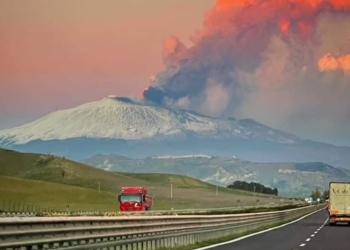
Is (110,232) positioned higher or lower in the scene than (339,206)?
lower

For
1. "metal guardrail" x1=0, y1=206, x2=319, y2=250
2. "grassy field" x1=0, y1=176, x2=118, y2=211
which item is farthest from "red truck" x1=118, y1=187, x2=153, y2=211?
"grassy field" x1=0, y1=176, x2=118, y2=211

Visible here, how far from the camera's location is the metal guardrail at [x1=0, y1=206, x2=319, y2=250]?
17031 mm

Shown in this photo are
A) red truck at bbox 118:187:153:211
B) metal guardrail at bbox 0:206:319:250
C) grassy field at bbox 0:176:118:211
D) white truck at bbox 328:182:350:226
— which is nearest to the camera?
metal guardrail at bbox 0:206:319:250

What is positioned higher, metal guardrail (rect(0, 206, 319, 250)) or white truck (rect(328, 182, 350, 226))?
white truck (rect(328, 182, 350, 226))

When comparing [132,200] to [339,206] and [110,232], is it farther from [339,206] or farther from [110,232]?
[110,232]

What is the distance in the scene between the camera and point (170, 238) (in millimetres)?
29453

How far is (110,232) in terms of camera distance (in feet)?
78.2

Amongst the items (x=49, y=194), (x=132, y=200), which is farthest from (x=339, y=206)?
(x=49, y=194)

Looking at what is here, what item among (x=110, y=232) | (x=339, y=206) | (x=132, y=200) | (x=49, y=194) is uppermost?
(x=49, y=194)

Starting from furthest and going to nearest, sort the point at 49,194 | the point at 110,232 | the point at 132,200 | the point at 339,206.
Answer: the point at 49,194
the point at 132,200
the point at 339,206
the point at 110,232

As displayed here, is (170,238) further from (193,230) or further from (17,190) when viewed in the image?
(17,190)

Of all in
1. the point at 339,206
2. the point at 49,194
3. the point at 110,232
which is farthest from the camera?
the point at 49,194

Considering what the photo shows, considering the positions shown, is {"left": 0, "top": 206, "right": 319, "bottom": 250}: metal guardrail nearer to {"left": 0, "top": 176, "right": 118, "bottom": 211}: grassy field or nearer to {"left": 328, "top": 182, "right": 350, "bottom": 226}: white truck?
{"left": 328, "top": 182, "right": 350, "bottom": 226}: white truck

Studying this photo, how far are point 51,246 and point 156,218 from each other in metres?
10.7
